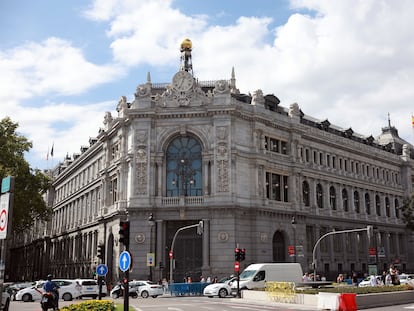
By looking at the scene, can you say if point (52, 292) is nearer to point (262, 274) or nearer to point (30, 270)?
point (262, 274)

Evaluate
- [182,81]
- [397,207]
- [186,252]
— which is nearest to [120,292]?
[186,252]

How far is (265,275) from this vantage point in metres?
38.2

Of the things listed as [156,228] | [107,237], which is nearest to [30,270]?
[107,237]

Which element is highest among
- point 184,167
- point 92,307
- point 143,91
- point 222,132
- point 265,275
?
point 143,91

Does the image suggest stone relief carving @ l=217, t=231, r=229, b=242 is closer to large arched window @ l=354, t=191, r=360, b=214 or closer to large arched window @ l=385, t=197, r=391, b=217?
large arched window @ l=354, t=191, r=360, b=214

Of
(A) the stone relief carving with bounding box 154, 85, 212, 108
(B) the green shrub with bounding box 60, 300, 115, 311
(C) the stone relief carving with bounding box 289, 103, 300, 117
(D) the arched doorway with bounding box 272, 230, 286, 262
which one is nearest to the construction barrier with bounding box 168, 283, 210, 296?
(D) the arched doorway with bounding box 272, 230, 286, 262

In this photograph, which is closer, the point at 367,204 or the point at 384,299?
the point at 384,299

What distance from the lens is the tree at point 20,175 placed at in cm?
5472

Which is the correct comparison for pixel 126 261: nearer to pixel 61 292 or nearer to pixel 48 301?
pixel 48 301

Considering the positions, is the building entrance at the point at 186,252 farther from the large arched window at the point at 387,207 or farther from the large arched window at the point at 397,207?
the large arched window at the point at 397,207

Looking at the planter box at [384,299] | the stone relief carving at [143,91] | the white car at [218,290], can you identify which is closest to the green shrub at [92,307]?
the planter box at [384,299]

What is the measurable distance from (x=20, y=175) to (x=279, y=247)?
1197 inches

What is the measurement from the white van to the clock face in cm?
2103

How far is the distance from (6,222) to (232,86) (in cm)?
4242
